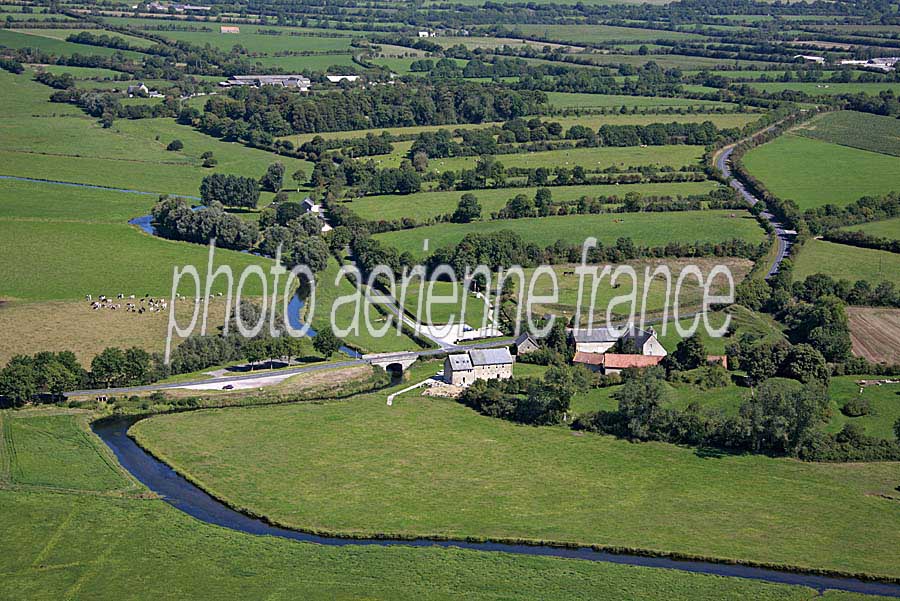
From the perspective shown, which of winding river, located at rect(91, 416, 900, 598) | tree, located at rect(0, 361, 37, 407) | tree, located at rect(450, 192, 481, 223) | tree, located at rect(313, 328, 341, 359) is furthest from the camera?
tree, located at rect(450, 192, 481, 223)

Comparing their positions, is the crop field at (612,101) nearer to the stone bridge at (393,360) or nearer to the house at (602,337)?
the house at (602,337)

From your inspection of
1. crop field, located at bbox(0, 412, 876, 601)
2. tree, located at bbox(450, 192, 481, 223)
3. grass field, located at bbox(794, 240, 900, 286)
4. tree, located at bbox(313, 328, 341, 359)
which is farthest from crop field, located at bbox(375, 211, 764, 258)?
crop field, located at bbox(0, 412, 876, 601)

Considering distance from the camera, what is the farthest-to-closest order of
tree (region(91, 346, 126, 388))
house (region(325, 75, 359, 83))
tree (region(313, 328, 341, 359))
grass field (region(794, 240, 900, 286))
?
house (region(325, 75, 359, 83)) < grass field (region(794, 240, 900, 286)) < tree (region(313, 328, 341, 359)) < tree (region(91, 346, 126, 388))

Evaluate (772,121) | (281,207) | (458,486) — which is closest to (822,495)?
(458,486)

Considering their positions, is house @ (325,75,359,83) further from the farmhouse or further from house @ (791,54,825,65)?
house @ (791,54,825,65)

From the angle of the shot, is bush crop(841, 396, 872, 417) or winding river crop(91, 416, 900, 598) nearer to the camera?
winding river crop(91, 416, 900, 598)

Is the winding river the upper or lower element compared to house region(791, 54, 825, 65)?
lower

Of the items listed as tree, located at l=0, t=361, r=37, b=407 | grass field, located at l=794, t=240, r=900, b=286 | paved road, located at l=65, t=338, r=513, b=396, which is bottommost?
paved road, located at l=65, t=338, r=513, b=396
